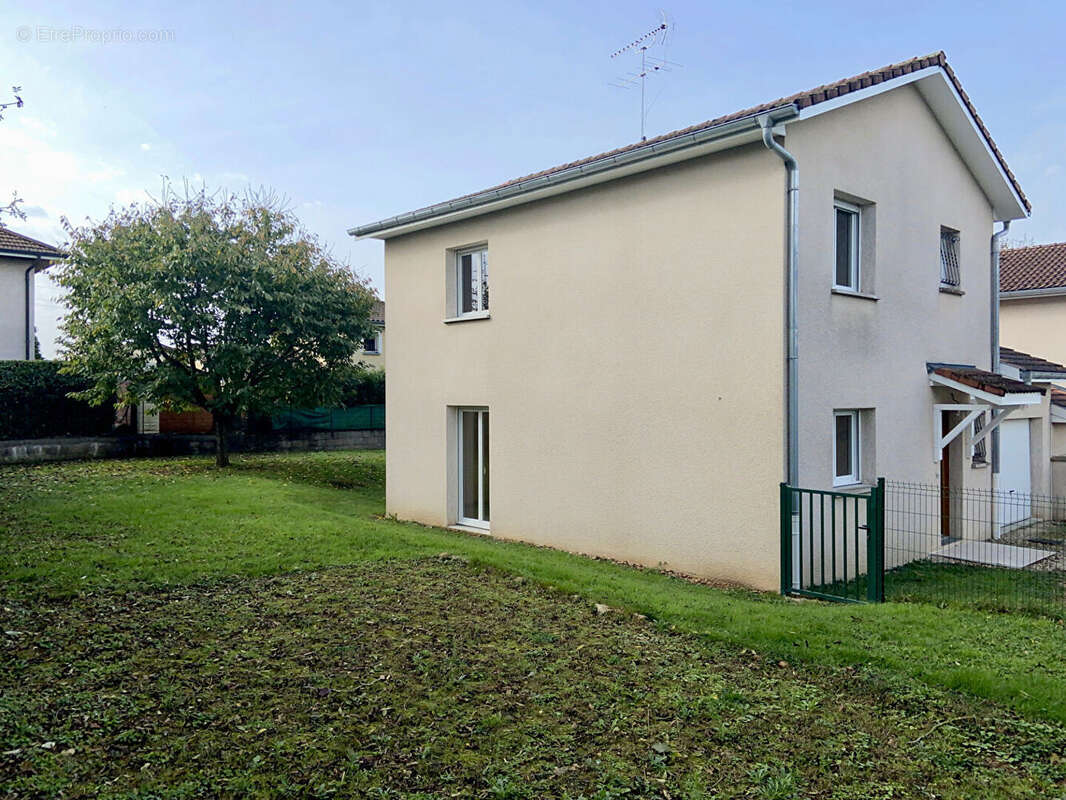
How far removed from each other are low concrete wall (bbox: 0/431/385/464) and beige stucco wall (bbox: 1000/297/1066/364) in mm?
20008

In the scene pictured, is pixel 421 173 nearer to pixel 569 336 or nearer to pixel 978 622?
pixel 569 336

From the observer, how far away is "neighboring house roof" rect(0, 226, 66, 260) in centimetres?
2397

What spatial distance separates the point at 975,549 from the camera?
1183cm

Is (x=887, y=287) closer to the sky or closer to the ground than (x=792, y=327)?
closer to the sky

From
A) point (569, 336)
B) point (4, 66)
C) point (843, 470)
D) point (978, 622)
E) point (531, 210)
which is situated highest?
point (4, 66)

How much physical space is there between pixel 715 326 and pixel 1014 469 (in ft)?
27.7

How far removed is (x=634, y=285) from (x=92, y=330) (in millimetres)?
13640

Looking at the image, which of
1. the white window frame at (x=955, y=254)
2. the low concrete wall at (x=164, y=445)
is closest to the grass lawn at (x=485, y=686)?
the white window frame at (x=955, y=254)

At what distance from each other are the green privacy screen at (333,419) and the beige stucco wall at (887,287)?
19.1 metres

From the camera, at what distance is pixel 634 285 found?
10.6 meters

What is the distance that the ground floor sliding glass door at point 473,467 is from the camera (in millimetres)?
13422

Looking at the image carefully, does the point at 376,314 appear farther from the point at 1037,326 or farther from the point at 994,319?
the point at 994,319

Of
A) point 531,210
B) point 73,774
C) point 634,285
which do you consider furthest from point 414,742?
point 531,210

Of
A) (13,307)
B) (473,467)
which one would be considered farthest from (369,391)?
(473,467)
